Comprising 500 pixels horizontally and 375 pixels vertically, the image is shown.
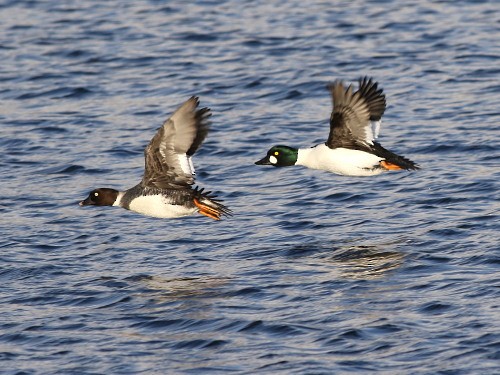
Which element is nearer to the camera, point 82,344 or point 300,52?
point 82,344

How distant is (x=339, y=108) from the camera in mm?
15625

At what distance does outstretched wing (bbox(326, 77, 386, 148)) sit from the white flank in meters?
2.38

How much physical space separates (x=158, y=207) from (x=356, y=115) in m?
3.08

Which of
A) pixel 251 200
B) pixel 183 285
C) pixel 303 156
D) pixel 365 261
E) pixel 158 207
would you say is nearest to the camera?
pixel 183 285

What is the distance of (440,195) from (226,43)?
1029cm

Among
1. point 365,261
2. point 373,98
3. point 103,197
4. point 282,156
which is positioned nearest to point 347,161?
point 373,98

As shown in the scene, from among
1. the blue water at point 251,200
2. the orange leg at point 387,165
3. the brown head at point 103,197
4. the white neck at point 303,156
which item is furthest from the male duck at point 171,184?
the orange leg at point 387,165

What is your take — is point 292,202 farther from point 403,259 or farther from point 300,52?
point 300,52

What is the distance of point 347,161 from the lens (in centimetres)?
1586

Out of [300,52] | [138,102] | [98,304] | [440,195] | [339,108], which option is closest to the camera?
[98,304]

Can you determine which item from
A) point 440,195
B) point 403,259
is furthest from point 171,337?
point 440,195

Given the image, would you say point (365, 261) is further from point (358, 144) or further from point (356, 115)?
point (356, 115)

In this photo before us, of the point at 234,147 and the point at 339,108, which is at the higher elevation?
the point at 339,108

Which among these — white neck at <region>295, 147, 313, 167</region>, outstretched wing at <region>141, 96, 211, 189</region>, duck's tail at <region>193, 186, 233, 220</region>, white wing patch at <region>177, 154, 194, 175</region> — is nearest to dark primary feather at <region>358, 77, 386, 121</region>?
white neck at <region>295, 147, 313, 167</region>
